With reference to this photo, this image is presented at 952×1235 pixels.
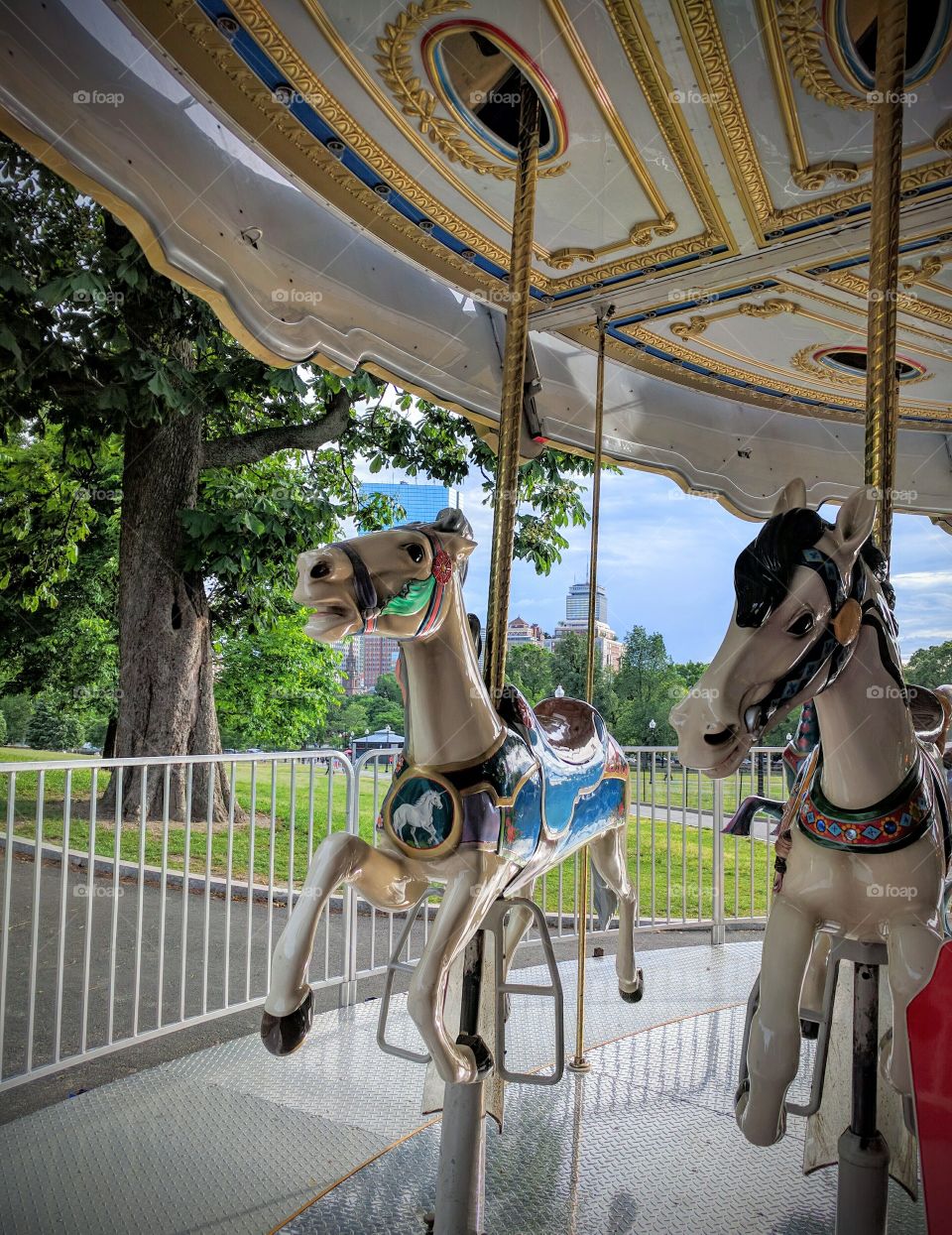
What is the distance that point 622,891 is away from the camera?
3207 mm

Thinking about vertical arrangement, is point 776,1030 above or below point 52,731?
above

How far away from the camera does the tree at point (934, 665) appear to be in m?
3.05

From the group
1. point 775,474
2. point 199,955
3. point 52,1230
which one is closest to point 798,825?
point 52,1230

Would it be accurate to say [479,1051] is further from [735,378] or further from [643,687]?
[643,687]

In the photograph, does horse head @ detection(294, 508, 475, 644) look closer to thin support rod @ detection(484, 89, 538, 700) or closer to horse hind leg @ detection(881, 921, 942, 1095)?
thin support rod @ detection(484, 89, 538, 700)

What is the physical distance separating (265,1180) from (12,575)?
7.19 m

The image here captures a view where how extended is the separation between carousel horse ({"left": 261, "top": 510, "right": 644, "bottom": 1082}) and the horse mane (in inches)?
26.4

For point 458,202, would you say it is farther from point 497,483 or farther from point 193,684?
point 193,684

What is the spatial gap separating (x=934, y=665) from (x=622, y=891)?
1.53m

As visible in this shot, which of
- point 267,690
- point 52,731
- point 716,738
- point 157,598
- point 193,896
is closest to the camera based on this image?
point 716,738

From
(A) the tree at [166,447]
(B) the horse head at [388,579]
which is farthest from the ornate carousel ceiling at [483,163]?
(A) the tree at [166,447]

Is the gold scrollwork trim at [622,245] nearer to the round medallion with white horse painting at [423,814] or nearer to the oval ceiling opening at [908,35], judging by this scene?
the oval ceiling opening at [908,35]

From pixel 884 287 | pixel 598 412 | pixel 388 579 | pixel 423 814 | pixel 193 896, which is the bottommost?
pixel 193 896

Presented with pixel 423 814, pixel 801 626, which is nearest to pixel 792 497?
pixel 801 626
